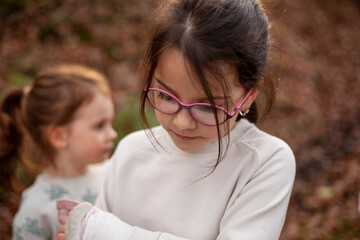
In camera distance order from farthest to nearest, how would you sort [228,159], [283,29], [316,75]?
[283,29], [316,75], [228,159]

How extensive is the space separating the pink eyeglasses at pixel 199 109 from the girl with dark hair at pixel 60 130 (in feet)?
4.91

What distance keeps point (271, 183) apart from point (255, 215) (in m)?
0.14

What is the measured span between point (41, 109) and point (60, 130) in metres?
0.21

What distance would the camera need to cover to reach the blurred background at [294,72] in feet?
12.5

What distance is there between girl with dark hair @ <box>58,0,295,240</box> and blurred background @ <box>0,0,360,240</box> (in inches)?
77.4

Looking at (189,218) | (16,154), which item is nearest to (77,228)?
(189,218)

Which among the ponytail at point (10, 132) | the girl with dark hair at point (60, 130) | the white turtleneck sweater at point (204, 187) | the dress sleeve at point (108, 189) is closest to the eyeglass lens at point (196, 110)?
the white turtleneck sweater at point (204, 187)

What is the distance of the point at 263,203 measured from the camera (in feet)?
4.79

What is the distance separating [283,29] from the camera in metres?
7.50

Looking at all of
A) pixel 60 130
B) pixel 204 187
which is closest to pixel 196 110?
pixel 204 187

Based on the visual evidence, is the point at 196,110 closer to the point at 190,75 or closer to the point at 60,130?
the point at 190,75

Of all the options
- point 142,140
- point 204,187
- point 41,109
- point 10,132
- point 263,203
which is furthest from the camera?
point 10,132

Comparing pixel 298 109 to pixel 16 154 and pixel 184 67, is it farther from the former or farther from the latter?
pixel 184 67

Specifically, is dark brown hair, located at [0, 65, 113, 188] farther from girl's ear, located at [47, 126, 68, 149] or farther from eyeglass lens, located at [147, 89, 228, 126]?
eyeglass lens, located at [147, 89, 228, 126]
